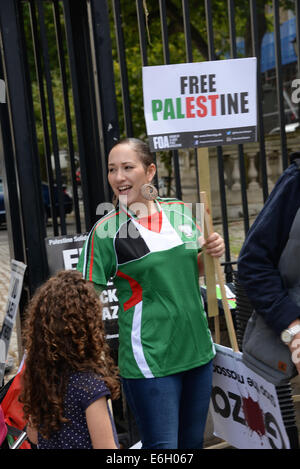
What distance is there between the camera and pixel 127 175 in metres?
2.63

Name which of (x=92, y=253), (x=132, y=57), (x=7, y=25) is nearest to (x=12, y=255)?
(x=7, y=25)

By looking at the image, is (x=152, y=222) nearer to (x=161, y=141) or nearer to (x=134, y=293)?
(x=134, y=293)

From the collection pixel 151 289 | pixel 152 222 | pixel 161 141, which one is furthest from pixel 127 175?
pixel 161 141

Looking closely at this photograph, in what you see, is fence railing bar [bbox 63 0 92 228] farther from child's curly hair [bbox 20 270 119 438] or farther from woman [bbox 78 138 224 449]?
child's curly hair [bbox 20 270 119 438]

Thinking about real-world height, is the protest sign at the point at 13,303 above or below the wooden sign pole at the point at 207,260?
below

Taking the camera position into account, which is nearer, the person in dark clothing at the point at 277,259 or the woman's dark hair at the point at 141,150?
the person in dark clothing at the point at 277,259

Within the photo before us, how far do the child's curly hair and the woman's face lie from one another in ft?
1.62

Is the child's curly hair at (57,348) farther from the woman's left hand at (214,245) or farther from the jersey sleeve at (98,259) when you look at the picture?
the woman's left hand at (214,245)

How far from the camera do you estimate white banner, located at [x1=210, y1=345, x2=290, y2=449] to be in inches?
97.3

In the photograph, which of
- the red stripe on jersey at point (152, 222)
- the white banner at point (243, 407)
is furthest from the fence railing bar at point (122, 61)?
the white banner at point (243, 407)

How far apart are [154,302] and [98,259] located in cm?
27

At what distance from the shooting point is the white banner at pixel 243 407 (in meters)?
2.47

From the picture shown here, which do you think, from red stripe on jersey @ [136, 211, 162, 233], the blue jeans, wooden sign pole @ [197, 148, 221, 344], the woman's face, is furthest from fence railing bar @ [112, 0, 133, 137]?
the blue jeans

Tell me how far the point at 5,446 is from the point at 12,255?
4.94 ft
